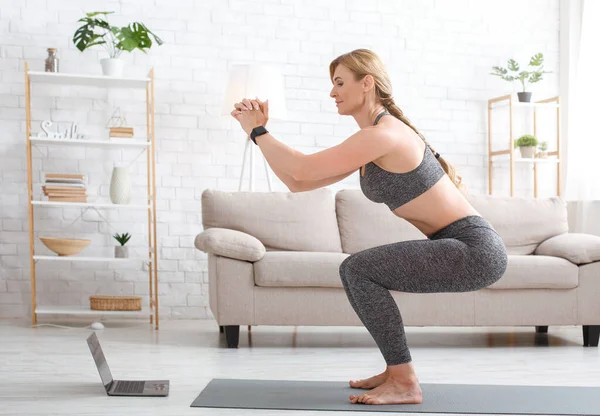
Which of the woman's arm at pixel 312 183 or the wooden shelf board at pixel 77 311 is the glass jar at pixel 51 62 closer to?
the wooden shelf board at pixel 77 311

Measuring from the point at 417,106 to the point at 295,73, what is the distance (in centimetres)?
87

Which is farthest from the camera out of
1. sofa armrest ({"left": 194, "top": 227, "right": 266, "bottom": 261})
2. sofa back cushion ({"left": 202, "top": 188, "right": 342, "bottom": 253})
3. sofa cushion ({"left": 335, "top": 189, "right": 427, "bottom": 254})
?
sofa cushion ({"left": 335, "top": 189, "right": 427, "bottom": 254})

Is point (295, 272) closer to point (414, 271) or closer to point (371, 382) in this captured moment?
point (371, 382)

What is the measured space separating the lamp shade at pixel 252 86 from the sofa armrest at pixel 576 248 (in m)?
1.71

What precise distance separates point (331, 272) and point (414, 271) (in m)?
1.36

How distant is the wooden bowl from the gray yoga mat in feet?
6.43

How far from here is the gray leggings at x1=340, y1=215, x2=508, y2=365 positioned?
242 centimetres

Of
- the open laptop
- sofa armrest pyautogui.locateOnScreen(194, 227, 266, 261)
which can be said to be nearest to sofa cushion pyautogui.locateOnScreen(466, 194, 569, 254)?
sofa armrest pyautogui.locateOnScreen(194, 227, 266, 261)

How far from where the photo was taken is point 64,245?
14.8 ft

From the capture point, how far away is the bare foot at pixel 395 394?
2.45 meters

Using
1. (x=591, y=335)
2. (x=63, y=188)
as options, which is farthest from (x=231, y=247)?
(x=591, y=335)

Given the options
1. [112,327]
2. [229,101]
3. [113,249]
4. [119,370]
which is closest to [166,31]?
[229,101]

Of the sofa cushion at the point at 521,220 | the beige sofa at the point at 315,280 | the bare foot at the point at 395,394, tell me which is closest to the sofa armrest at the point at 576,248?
the beige sofa at the point at 315,280

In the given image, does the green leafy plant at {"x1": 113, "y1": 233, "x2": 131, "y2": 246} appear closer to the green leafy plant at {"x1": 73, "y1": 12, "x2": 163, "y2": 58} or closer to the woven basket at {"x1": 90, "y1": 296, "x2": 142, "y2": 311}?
the woven basket at {"x1": 90, "y1": 296, "x2": 142, "y2": 311}
